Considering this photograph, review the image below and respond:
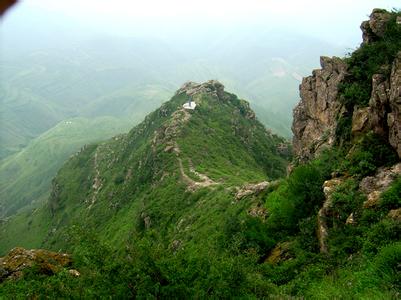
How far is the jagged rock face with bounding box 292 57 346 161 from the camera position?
4597 centimetres

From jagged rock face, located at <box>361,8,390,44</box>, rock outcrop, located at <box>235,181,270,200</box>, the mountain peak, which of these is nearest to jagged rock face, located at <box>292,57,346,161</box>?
jagged rock face, located at <box>361,8,390,44</box>

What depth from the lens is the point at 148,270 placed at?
2002 cm

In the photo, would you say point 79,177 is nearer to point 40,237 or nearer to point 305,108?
point 40,237

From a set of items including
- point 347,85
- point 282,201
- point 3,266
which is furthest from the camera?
point 347,85

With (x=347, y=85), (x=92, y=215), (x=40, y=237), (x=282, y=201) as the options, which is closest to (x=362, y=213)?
(x=282, y=201)

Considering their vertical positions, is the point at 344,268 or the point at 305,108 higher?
the point at 305,108

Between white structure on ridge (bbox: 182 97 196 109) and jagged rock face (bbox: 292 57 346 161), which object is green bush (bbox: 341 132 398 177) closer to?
jagged rock face (bbox: 292 57 346 161)

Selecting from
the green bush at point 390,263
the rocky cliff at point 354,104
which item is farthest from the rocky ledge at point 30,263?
the rocky cliff at point 354,104

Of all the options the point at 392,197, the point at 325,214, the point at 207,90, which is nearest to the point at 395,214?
the point at 392,197

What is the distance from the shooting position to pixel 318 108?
5612 cm

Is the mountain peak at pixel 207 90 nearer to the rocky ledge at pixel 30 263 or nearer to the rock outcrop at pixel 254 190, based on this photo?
the rock outcrop at pixel 254 190

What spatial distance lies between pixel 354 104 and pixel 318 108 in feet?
58.9

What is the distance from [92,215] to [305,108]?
65.4 m

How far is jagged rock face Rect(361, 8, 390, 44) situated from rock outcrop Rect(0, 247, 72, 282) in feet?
111
